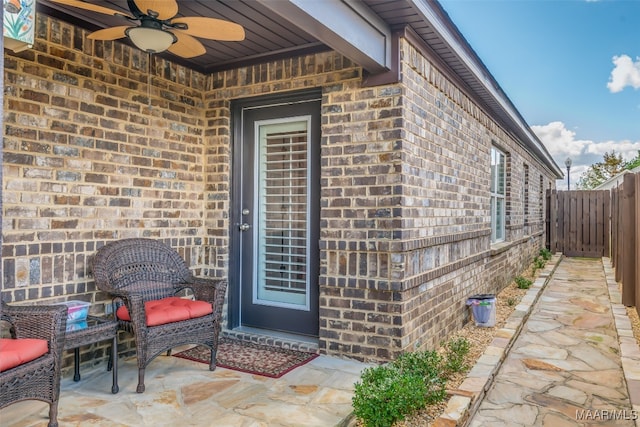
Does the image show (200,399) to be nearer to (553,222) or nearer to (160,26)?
(160,26)

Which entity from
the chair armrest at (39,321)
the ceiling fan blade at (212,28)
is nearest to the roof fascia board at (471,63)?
the ceiling fan blade at (212,28)

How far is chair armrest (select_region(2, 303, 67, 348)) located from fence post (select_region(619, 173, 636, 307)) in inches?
231

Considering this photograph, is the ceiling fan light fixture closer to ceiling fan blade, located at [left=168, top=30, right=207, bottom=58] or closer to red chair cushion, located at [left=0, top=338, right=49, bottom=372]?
ceiling fan blade, located at [left=168, top=30, right=207, bottom=58]

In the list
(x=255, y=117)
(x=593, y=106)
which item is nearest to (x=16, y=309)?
(x=255, y=117)

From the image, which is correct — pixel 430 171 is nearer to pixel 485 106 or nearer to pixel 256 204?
pixel 256 204

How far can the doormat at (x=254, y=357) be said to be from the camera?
339cm

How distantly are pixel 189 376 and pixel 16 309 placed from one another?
1196 mm

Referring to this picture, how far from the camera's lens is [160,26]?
2766mm

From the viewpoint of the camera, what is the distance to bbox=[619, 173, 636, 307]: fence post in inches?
218

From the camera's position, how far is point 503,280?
7.00 metres

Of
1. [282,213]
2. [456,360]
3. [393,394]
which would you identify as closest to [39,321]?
[393,394]

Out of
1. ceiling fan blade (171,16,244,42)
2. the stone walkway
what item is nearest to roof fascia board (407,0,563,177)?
ceiling fan blade (171,16,244,42)

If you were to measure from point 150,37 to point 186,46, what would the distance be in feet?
1.32

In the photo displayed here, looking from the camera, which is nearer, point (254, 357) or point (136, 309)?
point (136, 309)
